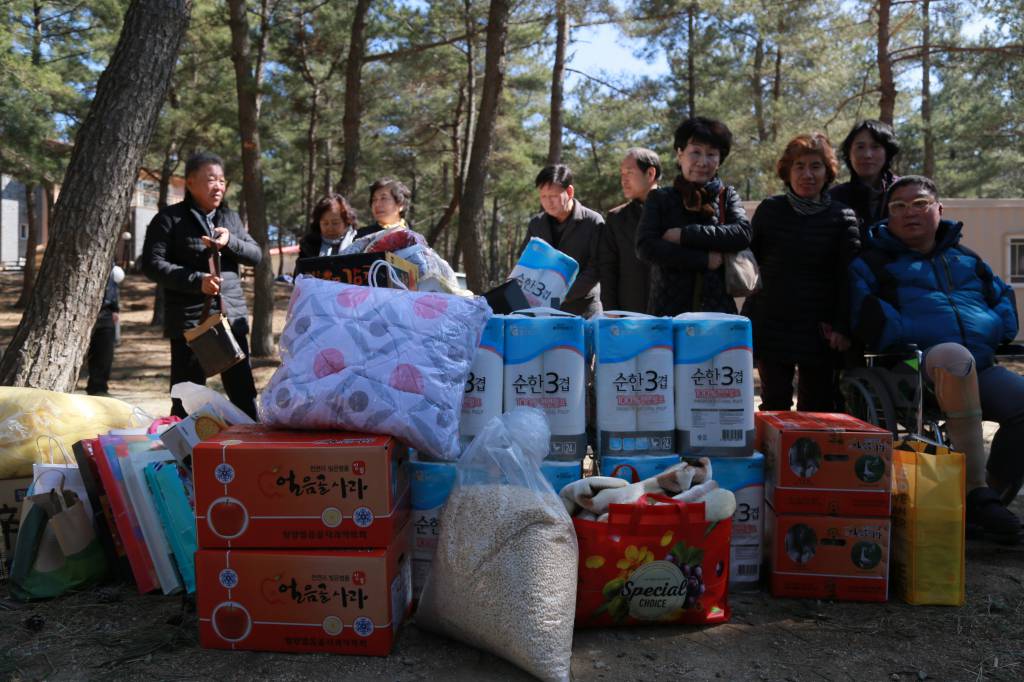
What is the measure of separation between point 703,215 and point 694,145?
12.6 inches

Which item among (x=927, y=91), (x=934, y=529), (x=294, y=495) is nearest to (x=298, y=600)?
(x=294, y=495)

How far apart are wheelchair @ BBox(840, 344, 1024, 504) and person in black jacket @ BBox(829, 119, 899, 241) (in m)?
0.84

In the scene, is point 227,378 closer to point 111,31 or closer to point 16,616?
point 16,616

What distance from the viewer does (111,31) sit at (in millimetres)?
16750

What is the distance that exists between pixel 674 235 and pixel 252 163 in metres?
8.51

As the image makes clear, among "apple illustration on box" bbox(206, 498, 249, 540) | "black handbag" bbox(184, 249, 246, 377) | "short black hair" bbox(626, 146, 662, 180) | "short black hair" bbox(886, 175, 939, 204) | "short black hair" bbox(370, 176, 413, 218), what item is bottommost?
"apple illustration on box" bbox(206, 498, 249, 540)

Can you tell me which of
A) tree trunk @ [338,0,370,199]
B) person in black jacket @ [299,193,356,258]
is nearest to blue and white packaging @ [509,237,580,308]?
person in black jacket @ [299,193,356,258]

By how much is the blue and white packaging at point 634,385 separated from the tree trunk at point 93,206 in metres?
3.01

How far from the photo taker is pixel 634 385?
296cm

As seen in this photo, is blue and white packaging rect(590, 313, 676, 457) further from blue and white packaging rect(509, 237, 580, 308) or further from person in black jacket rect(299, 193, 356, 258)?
person in black jacket rect(299, 193, 356, 258)

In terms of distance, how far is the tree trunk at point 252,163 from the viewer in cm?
1062

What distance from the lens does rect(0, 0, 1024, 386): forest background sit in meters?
11.8

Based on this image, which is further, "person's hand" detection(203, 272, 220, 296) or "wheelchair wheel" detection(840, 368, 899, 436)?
"person's hand" detection(203, 272, 220, 296)

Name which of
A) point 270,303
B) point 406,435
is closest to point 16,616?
point 406,435
